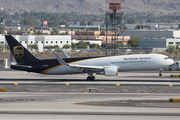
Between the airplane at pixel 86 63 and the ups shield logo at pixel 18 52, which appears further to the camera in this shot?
the ups shield logo at pixel 18 52

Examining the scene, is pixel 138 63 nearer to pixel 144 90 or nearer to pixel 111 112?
pixel 144 90

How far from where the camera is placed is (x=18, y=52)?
1861 inches

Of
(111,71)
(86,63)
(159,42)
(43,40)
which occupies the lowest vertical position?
(111,71)

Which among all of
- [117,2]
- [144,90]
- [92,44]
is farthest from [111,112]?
[92,44]

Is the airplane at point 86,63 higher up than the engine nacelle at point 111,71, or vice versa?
the airplane at point 86,63

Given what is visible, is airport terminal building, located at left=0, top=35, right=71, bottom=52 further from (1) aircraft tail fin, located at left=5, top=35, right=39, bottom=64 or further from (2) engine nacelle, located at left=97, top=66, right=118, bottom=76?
(2) engine nacelle, located at left=97, top=66, right=118, bottom=76

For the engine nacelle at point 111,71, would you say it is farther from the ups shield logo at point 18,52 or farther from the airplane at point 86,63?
the ups shield logo at point 18,52

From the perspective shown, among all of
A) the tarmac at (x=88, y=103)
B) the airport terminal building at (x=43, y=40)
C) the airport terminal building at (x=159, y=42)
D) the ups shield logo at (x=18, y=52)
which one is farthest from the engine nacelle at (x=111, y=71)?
the airport terminal building at (x=159, y=42)

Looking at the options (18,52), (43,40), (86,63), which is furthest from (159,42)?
(18,52)

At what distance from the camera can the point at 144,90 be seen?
121ft

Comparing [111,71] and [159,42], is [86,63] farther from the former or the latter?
[159,42]

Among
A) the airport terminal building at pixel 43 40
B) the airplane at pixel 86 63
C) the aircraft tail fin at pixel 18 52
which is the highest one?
the airport terminal building at pixel 43 40

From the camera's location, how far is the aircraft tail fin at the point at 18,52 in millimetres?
46969

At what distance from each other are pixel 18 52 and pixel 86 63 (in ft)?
33.1
